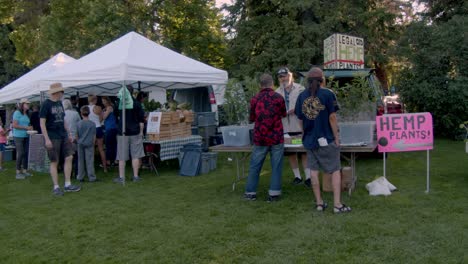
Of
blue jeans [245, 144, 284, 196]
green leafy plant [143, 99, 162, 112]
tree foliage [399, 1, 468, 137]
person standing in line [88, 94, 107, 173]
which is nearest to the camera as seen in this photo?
blue jeans [245, 144, 284, 196]

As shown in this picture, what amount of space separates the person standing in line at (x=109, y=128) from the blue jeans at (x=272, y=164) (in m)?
4.05

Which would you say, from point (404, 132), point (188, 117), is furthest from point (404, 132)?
point (188, 117)

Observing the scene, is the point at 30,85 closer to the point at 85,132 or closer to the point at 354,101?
the point at 85,132

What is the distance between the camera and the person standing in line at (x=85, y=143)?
25.5 ft

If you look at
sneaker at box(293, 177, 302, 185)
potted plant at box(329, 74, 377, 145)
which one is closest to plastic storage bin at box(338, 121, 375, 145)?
potted plant at box(329, 74, 377, 145)

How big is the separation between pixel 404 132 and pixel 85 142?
5213mm

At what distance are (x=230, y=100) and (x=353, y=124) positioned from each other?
91.1 inches

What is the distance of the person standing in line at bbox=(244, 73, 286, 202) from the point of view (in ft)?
18.0

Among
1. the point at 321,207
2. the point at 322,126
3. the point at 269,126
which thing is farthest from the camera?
the point at 269,126

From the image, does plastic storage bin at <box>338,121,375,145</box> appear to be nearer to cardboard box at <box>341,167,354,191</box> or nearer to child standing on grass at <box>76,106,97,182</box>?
cardboard box at <box>341,167,354,191</box>

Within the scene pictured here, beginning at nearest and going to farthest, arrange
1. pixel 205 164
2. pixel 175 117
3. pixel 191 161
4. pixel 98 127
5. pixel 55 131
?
pixel 55 131
pixel 191 161
pixel 205 164
pixel 175 117
pixel 98 127

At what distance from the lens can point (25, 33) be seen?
22875 mm

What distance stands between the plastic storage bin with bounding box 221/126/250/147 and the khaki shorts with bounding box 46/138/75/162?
95.9 inches

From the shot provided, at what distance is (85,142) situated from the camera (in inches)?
307
